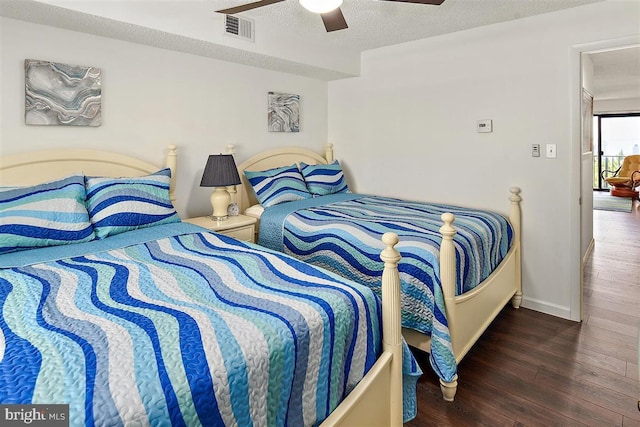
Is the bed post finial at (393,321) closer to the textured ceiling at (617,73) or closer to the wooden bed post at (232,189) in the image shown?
the wooden bed post at (232,189)

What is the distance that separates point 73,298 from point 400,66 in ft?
10.7

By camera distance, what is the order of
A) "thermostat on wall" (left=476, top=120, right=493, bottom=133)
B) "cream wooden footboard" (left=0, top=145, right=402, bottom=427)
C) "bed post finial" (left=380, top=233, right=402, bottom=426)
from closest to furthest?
"cream wooden footboard" (left=0, top=145, right=402, bottom=427)
"bed post finial" (left=380, top=233, right=402, bottom=426)
"thermostat on wall" (left=476, top=120, right=493, bottom=133)

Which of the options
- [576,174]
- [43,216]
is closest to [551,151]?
[576,174]

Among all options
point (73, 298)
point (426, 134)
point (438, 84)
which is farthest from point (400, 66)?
point (73, 298)

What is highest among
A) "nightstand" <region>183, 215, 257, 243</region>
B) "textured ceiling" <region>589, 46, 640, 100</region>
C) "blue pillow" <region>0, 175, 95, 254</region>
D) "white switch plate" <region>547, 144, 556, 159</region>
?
"textured ceiling" <region>589, 46, 640, 100</region>

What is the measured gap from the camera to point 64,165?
7.87ft

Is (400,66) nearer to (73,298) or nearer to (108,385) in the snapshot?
(73,298)

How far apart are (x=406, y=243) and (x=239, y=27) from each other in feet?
6.62

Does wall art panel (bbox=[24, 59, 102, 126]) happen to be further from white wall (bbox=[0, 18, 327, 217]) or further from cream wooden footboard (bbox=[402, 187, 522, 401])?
cream wooden footboard (bbox=[402, 187, 522, 401])

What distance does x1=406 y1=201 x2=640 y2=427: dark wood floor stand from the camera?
1.79 m

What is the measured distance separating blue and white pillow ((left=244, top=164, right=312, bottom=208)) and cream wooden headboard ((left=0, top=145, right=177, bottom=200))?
2.43ft

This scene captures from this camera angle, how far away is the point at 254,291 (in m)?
1.36

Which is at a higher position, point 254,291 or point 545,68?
point 545,68

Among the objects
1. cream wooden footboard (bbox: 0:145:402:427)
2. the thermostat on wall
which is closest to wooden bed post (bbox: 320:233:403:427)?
cream wooden footboard (bbox: 0:145:402:427)
